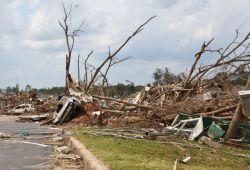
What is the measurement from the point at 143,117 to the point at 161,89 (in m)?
5.57

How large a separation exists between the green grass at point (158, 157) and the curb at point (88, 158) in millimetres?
121

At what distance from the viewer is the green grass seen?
340 inches

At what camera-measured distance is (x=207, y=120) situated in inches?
679

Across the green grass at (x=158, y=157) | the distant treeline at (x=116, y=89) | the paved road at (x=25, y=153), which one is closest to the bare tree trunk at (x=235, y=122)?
the green grass at (x=158, y=157)

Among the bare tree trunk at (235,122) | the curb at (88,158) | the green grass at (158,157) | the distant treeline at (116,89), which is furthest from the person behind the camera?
the distant treeline at (116,89)

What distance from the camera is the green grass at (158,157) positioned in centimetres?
864

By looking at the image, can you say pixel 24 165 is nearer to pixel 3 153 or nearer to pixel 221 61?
pixel 3 153

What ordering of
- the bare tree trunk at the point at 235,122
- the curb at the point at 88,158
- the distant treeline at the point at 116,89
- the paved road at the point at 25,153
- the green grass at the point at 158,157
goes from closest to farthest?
1. the curb at the point at 88,158
2. the green grass at the point at 158,157
3. the paved road at the point at 25,153
4. the bare tree trunk at the point at 235,122
5. the distant treeline at the point at 116,89

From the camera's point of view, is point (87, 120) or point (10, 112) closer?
point (87, 120)

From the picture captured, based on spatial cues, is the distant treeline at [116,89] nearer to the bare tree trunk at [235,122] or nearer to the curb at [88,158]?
the bare tree trunk at [235,122]

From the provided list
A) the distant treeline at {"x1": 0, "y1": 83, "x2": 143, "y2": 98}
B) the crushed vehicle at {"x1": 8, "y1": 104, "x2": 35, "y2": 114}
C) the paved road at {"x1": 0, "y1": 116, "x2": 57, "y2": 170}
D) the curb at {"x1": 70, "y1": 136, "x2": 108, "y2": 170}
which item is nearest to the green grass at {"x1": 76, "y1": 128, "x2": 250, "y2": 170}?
the curb at {"x1": 70, "y1": 136, "x2": 108, "y2": 170}

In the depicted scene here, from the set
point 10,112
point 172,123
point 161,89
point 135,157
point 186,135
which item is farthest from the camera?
point 10,112

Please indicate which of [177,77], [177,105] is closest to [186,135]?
[177,105]

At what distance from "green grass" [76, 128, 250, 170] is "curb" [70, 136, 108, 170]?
0.40ft
